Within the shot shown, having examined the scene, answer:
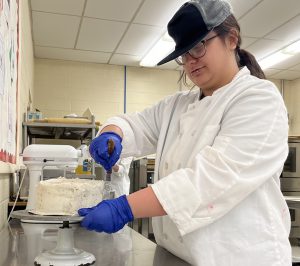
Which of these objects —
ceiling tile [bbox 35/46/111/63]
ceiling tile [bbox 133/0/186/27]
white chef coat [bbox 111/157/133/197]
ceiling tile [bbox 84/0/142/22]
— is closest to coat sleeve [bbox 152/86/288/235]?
ceiling tile [bbox 133/0/186/27]

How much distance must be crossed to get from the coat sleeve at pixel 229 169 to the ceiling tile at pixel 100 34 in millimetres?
3260

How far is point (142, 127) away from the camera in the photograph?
56.5 inches

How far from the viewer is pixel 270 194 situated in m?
1.06

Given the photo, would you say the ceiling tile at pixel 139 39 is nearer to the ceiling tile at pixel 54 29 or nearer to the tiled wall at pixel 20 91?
the ceiling tile at pixel 54 29

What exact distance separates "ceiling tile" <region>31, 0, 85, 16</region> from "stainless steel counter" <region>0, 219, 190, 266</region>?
252 centimetres

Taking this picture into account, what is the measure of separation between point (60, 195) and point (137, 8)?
289 cm

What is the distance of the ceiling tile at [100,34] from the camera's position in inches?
159

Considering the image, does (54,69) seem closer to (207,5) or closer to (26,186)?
(26,186)

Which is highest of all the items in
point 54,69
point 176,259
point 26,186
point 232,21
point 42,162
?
point 54,69

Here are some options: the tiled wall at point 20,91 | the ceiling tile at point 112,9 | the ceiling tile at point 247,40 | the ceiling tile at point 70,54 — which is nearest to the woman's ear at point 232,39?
the tiled wall at point 20,91

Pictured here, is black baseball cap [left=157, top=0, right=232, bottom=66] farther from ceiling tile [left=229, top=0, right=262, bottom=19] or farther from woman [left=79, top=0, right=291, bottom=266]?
ceiling tile [left=229, top=0, right=262, bottom=19]

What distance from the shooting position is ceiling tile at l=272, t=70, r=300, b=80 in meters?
5.74

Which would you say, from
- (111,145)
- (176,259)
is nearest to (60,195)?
(111,145)

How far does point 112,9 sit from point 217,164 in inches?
120
